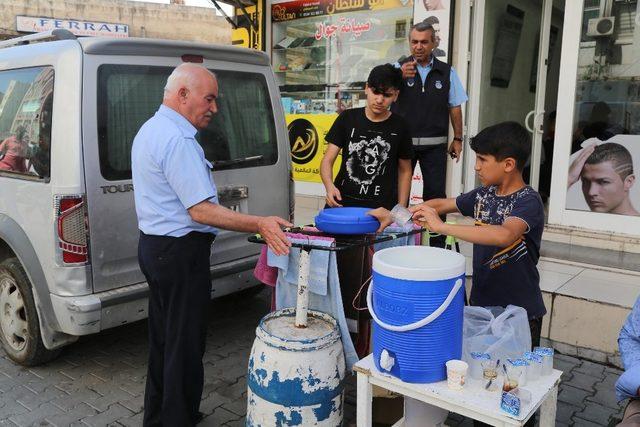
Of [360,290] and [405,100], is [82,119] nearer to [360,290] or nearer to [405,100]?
[360,290]

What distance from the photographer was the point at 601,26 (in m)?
5.15

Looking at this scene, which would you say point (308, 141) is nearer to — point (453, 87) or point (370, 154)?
point (453, 87)

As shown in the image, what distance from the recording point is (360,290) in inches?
111

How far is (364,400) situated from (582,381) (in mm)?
2126

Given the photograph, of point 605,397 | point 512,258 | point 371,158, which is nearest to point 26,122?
point 371,158

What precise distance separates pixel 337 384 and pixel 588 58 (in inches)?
172

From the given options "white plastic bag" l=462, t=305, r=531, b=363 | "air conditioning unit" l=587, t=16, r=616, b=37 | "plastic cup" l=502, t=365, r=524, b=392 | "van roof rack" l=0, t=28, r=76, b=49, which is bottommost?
"plastic cup" l=502, t=365, r=524, b=392

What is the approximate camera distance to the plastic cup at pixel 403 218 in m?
2.70

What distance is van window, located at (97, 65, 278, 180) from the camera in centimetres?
316

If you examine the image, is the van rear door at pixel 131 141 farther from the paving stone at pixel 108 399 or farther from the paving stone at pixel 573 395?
the paving stone at pixel 573 395

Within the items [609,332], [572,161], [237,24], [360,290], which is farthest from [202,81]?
[237,24]

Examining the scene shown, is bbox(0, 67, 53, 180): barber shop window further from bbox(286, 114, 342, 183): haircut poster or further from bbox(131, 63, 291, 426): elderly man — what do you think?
bbox(286, 114, 342, 183): haircut poster

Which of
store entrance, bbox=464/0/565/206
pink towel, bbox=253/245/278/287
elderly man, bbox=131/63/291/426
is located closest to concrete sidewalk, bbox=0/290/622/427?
elderly man, bbox=131/63/291/426

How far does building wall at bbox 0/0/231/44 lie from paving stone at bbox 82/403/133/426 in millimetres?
19959
